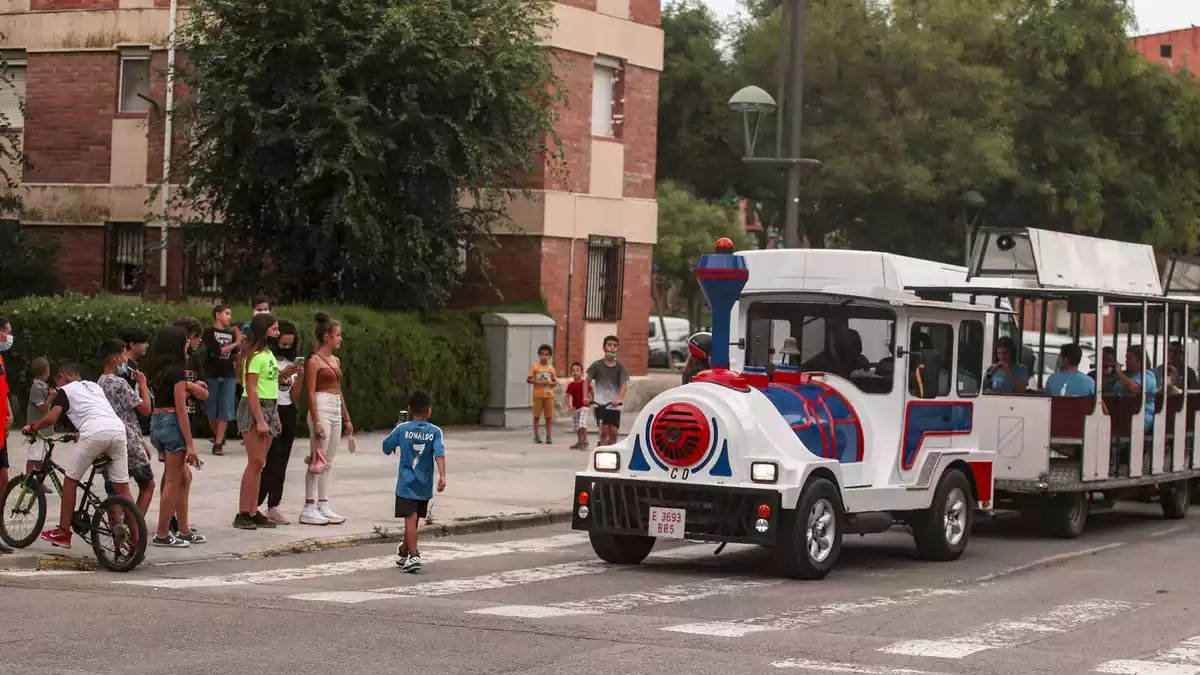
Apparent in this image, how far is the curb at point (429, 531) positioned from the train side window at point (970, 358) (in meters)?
4.29

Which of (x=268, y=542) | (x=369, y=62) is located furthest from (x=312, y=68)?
(x=268, y=542)

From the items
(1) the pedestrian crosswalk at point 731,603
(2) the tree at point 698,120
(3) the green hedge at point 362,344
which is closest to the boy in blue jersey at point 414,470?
(1) the pedestrian crosswalk at point 731,603

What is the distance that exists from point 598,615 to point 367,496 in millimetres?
7271

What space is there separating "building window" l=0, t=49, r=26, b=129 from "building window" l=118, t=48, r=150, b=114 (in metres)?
1.83

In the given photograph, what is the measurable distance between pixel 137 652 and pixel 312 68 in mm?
17395

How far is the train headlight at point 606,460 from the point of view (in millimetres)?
13617

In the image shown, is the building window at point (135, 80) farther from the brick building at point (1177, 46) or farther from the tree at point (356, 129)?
the brick building at point (1177, 46)

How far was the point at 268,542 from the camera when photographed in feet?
Answer: 47.8

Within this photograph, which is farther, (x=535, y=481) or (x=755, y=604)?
(x=535, y=481)

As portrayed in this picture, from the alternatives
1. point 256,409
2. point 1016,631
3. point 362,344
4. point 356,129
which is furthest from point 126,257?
point 1016,631

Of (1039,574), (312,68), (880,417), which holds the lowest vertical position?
(1039,574)

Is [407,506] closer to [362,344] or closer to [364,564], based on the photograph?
[364,564]

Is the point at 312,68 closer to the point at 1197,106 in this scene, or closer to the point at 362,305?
the point at 362,305

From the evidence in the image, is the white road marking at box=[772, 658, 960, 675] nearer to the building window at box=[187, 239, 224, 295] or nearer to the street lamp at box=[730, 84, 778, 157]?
the street lamp at box=[730, 84, 778, 157]
